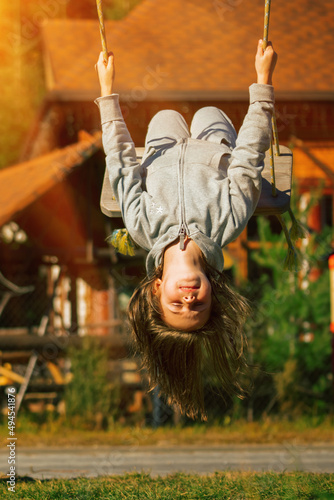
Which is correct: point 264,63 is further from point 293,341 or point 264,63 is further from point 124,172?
point 293,341

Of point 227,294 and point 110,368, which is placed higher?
point 227,294

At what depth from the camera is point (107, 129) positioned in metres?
4.06

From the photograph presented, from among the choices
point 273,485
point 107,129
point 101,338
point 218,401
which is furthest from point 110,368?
point 107,129

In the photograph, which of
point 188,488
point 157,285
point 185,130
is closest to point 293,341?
point 188,488

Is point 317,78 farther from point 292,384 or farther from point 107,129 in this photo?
point 107,129

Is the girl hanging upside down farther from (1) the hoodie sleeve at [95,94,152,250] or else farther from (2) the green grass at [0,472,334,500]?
(2) the green grass at [0,472,334,500]

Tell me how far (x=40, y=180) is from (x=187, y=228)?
6293mm

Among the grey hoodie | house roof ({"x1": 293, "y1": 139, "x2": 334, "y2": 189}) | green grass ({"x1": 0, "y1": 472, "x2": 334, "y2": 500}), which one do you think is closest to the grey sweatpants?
the grey hoodie

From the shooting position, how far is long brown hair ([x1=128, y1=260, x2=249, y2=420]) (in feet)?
12.6

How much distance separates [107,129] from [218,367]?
4.55 ft

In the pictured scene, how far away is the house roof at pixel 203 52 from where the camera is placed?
1141cm

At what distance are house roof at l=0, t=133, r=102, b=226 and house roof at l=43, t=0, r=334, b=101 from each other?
1532mm

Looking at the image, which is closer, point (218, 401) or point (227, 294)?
point (227, 294)

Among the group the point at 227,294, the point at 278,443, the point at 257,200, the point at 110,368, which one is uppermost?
the point at 257,200
